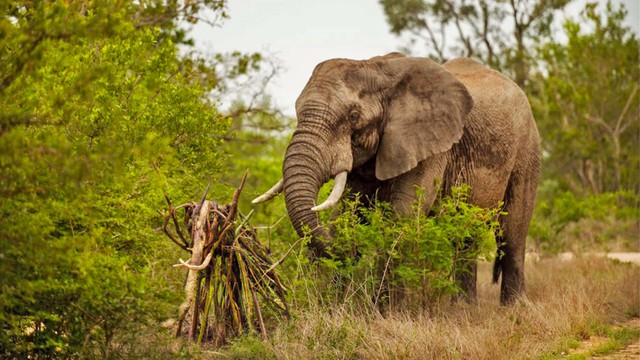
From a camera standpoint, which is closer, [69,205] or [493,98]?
[69,205]

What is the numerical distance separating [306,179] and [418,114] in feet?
5.20

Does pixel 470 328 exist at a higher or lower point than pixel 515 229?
lower

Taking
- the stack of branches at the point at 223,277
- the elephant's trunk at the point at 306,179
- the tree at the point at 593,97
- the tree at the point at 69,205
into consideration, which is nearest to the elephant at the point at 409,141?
the elephant's trunk at the point at 306,179

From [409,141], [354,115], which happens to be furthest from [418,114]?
[354,115]

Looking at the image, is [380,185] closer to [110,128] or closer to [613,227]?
[110,128]

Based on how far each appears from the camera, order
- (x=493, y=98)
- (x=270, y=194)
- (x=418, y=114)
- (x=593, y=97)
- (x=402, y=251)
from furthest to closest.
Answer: (x=593, y=97), (x=493, y=98), (x=418, y=114), (x=270, y=194), (x=402, y=251)

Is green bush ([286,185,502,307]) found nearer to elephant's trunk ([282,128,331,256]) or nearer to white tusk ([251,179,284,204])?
elephant's trunk ([282,128,331,256])

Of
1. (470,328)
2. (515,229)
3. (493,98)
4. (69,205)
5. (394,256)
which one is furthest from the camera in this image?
(515,229)

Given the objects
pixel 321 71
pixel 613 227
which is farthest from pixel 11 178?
pixel 613 227

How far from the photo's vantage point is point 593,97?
29.6m

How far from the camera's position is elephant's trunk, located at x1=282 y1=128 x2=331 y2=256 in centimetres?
843

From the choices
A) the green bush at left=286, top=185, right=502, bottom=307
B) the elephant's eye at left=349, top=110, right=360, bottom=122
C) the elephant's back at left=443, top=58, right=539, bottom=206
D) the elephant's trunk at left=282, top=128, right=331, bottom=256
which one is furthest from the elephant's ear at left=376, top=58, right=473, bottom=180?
the elephant's trunk at left=282, top=128, right=331, bottom=256

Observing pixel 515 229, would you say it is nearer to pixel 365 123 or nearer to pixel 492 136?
pixel 492 136

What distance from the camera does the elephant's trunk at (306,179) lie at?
8430 mm
